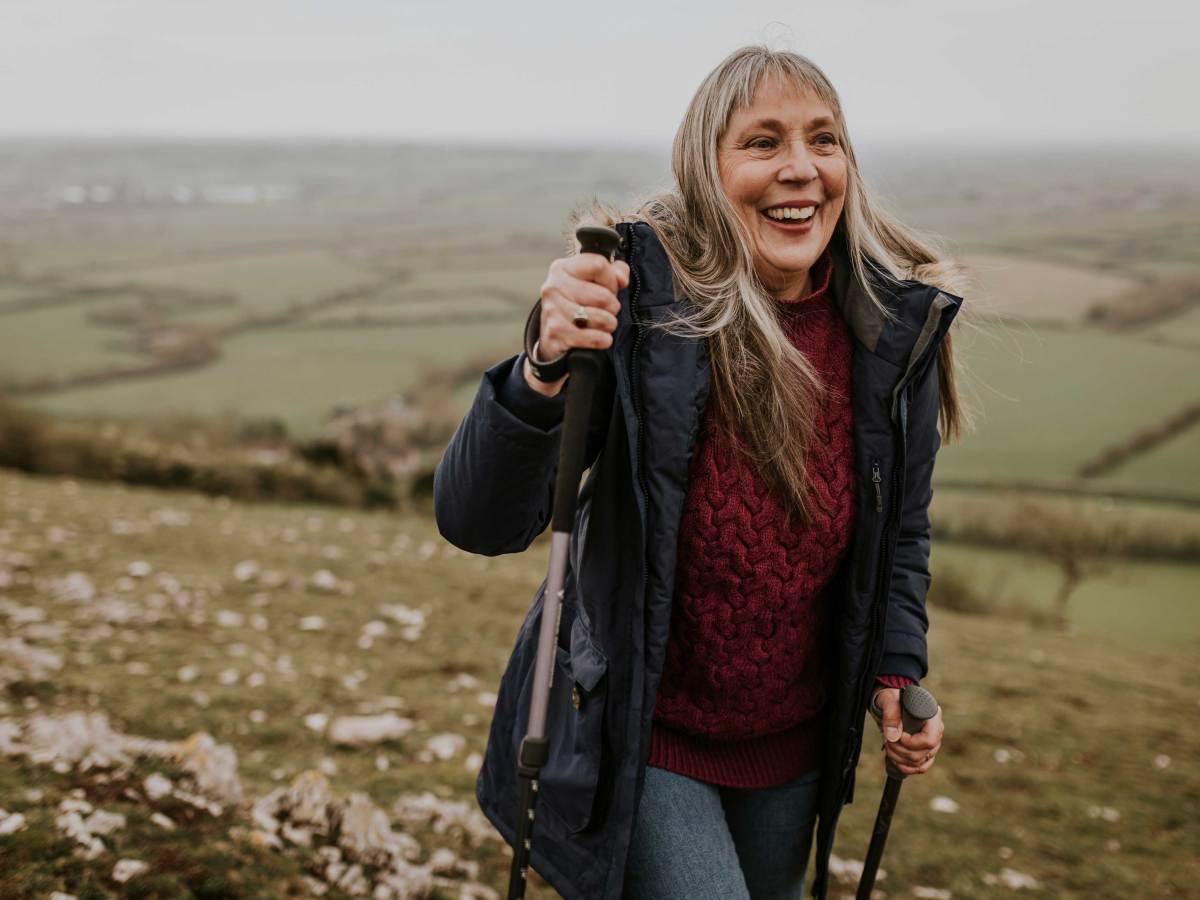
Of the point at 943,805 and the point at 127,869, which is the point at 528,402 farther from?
the point at 943,805

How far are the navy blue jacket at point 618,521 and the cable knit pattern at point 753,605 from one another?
90mm

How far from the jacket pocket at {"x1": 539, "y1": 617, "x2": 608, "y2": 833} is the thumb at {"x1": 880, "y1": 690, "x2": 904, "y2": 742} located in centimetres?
104

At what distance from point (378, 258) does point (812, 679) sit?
26.4 meters

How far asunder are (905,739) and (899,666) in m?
0.23

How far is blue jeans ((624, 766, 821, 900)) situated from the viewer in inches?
96.3

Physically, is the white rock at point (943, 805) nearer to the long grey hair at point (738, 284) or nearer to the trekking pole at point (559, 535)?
the long grey hair at point (738, 284)

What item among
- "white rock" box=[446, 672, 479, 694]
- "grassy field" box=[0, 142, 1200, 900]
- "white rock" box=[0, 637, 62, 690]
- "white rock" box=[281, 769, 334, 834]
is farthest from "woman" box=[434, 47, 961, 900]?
"white rock" box=[0, 637, 62, 690]

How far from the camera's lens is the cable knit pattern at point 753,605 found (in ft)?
8.13

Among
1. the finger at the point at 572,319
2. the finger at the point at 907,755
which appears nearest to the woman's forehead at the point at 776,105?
the finger at the point at 572,319

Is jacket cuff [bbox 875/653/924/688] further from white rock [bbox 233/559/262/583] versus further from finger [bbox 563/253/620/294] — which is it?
white rock [bbox 233/559/262/583]

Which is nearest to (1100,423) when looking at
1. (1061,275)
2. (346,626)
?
(1061,275)

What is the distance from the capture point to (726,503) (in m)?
2.47

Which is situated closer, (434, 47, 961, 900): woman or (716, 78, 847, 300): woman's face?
(434, 47, 961, 900): woman

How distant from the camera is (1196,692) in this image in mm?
7074
